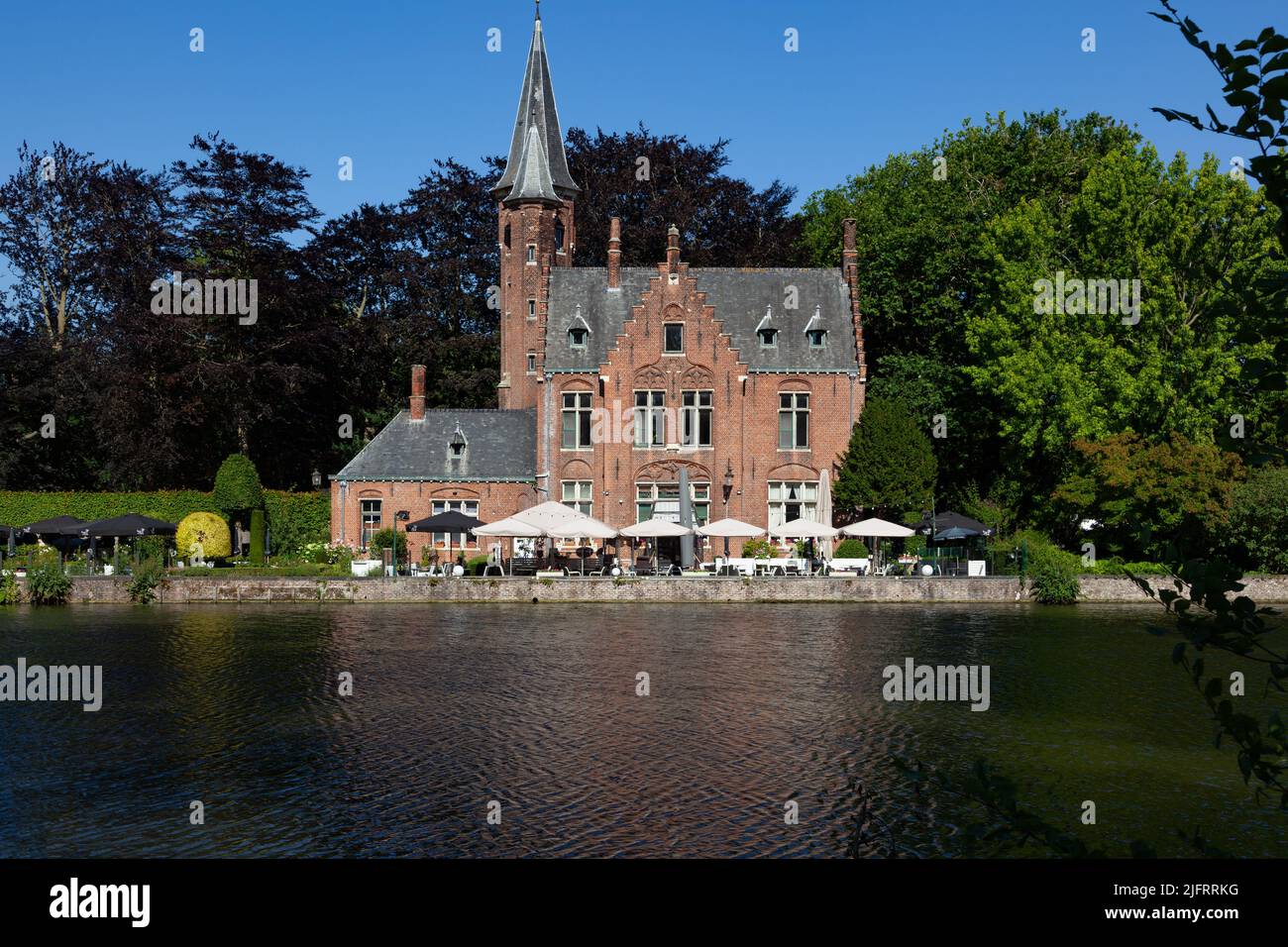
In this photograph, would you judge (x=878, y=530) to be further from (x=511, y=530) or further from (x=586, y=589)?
(x=511, y=530)

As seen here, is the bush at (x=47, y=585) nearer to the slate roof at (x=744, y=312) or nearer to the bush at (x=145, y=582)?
the bush at (x=145, y=582)

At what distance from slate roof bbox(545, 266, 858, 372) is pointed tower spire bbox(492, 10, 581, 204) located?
16.1 ft

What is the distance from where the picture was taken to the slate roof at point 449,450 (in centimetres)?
4688

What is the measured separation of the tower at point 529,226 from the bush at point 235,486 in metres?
11.4

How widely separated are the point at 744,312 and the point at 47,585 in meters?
27.4

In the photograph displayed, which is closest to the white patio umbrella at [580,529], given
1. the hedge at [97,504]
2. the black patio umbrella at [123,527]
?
the black patio umbrella at [123,527]

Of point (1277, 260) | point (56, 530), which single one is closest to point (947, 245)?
point (56, 530)

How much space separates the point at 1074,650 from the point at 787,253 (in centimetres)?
3896

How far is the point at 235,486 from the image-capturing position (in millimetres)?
45969

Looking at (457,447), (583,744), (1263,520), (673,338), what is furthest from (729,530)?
(583,744)

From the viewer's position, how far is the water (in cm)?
1223

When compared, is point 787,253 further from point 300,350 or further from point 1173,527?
point 1173,527

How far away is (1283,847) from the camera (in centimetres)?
1155

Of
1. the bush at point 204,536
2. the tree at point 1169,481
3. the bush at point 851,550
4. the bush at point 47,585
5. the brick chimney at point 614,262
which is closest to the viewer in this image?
the bush at point 47,585
